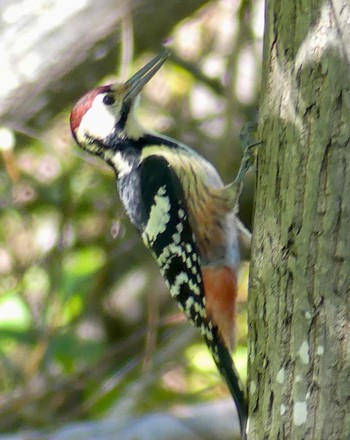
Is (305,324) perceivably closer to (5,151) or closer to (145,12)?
(145,12)

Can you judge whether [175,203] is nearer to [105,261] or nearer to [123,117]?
[123,117]

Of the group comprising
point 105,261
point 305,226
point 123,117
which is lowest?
point 305,226

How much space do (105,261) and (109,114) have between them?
151cm

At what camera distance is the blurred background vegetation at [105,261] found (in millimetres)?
4262

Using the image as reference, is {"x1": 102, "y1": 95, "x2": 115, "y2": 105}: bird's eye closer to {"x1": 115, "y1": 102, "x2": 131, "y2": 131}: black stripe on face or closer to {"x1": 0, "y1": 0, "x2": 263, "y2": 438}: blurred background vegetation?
{"x1": 115, "y1": 102, "x2": 131, "y2": 131}: black stripe on face

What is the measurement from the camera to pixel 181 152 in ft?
10.3

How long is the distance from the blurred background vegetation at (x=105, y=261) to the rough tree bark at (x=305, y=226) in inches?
60.1

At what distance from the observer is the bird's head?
3213mm

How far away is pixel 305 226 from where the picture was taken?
7.18ft

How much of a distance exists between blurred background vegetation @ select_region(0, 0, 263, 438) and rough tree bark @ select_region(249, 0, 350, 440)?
5.01 ft

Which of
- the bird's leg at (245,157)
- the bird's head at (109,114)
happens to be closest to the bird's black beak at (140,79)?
the bird's head at (109,114)

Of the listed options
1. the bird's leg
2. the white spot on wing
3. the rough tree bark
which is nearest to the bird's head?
the white spot on wing

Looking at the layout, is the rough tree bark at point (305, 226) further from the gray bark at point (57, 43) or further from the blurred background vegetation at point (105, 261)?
the blurred background vegetation at point (105, 261)

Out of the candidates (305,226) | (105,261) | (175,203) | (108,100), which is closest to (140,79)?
(108,100)
